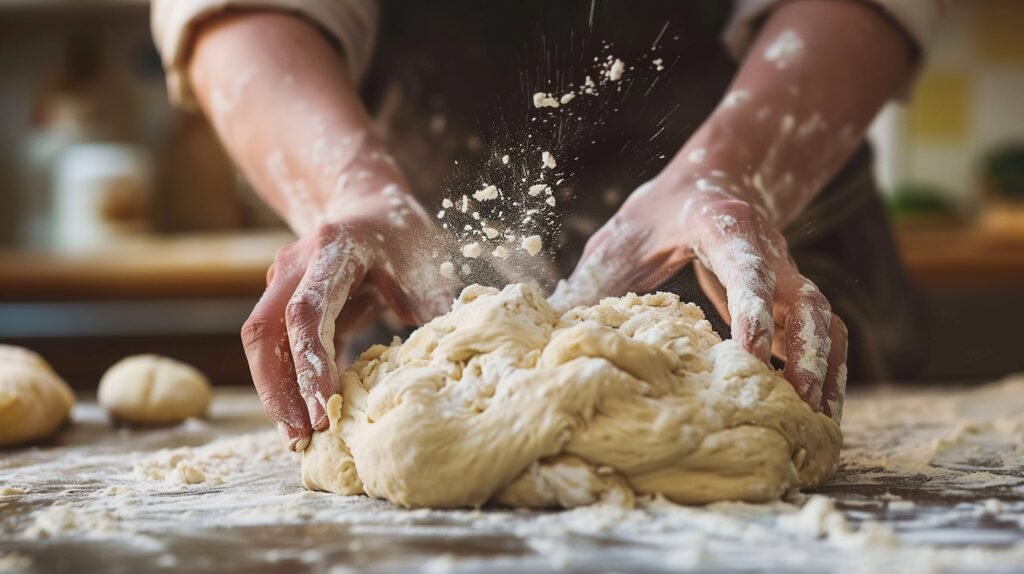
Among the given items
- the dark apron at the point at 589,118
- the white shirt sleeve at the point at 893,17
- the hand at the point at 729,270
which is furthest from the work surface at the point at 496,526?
the white shirt sleeve at the point at 893,17

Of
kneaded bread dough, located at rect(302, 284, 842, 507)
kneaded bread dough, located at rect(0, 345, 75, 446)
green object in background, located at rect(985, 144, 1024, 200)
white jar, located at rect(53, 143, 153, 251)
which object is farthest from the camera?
white jar, located at rect(53, 143, 153, 251)

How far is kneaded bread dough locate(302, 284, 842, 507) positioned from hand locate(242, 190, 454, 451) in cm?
8

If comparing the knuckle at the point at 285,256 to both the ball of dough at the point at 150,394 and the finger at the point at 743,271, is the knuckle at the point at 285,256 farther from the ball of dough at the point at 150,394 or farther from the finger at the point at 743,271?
the ball of dough at the point at 150,394

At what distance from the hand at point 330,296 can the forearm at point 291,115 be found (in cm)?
10

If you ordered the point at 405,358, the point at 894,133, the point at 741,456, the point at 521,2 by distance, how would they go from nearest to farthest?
the point at 741,456
the point at 405,358
the point at 521,2
the point at 894,133

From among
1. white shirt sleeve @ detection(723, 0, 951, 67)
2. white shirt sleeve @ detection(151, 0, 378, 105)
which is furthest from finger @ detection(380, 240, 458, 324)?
white shirt sleeve @ detection(723, 0, 951, 67)

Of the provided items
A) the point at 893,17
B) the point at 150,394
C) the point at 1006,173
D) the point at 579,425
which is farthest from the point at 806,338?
the point at 1006,173

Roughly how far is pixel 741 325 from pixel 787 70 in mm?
569

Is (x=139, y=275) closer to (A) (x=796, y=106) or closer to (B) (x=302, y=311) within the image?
(B) (x=302, y=311)

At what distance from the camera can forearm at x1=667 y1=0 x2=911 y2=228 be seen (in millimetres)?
1356

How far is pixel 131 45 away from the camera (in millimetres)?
3822

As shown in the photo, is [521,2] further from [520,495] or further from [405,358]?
[520,495]

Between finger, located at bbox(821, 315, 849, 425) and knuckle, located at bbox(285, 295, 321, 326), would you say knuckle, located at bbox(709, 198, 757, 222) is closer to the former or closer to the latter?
finger, located at bbox(821, 315, 849, 425)

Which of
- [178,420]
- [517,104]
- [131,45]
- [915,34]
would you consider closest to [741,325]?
[517,104]
